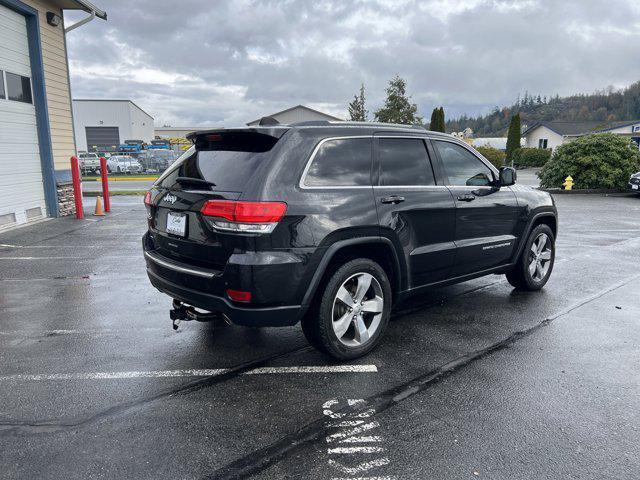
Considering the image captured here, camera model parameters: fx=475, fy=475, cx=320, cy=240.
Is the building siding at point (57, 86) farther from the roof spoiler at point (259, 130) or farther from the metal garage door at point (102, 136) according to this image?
the metal garage door at point (102, 136)

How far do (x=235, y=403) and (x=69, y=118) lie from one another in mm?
11615

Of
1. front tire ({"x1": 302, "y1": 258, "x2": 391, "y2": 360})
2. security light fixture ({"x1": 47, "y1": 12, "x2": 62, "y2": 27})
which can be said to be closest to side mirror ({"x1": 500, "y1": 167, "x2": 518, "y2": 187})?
front tire ({"x1": 302, "y1": 258, "x2": 391, "y2": 360})

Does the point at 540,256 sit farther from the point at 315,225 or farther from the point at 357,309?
the point at 315,225

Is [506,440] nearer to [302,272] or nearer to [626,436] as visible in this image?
[626,436]

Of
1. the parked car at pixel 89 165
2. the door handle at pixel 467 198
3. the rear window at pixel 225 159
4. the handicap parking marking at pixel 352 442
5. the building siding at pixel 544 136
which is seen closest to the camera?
the handicap parking marking at pixel 352 442

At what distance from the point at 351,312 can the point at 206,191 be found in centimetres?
146

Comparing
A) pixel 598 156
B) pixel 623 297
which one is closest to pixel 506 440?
pixel 623 297

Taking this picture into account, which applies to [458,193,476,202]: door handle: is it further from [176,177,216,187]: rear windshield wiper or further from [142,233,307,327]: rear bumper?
[176,177,216,187]: rear windshield wiper

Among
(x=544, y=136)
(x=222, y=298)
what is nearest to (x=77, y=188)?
(x=222, y=298)

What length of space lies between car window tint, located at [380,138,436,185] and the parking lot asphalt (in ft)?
4.76

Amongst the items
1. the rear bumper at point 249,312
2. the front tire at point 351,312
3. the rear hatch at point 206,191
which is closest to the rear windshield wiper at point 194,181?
the rear hatch at point 206,191

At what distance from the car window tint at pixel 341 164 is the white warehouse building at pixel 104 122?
6490 cm

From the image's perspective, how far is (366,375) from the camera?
3.64 meters

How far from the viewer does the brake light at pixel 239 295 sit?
323 cm
